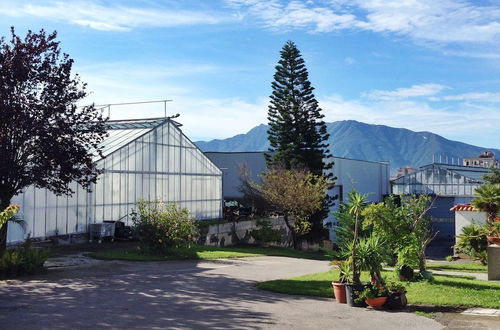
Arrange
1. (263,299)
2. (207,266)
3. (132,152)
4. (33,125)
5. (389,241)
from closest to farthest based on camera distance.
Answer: (263,299) → (389,241) → (33,125) → (207,266) → (132,152)

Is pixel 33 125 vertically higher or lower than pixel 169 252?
higher

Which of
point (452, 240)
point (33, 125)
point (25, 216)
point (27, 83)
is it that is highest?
point (27, 83)

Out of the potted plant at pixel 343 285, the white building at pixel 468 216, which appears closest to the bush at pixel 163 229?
the potted plant at pixel 343 285

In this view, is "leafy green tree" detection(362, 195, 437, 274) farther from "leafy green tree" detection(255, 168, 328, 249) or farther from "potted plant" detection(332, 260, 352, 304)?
"leafy green tree" detection(255, 168, 328, 249)

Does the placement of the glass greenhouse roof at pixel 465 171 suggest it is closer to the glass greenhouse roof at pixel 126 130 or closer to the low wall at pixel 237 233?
the low wall at pixel 237 233

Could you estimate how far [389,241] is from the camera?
13.9 meters

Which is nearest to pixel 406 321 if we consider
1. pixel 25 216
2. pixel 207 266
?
pixel 207 266

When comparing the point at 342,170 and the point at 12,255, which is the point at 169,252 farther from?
the point at 342,170

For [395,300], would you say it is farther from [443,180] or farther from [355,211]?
[443,180]

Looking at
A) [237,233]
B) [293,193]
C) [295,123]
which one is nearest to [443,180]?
[295,123]

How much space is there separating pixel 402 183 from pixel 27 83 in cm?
5204

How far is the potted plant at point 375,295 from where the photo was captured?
11469 mm

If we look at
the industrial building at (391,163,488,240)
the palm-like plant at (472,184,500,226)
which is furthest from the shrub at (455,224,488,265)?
the industrial building at (391,163,488,240)

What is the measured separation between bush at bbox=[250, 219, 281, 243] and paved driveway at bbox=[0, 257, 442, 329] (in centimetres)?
1740
